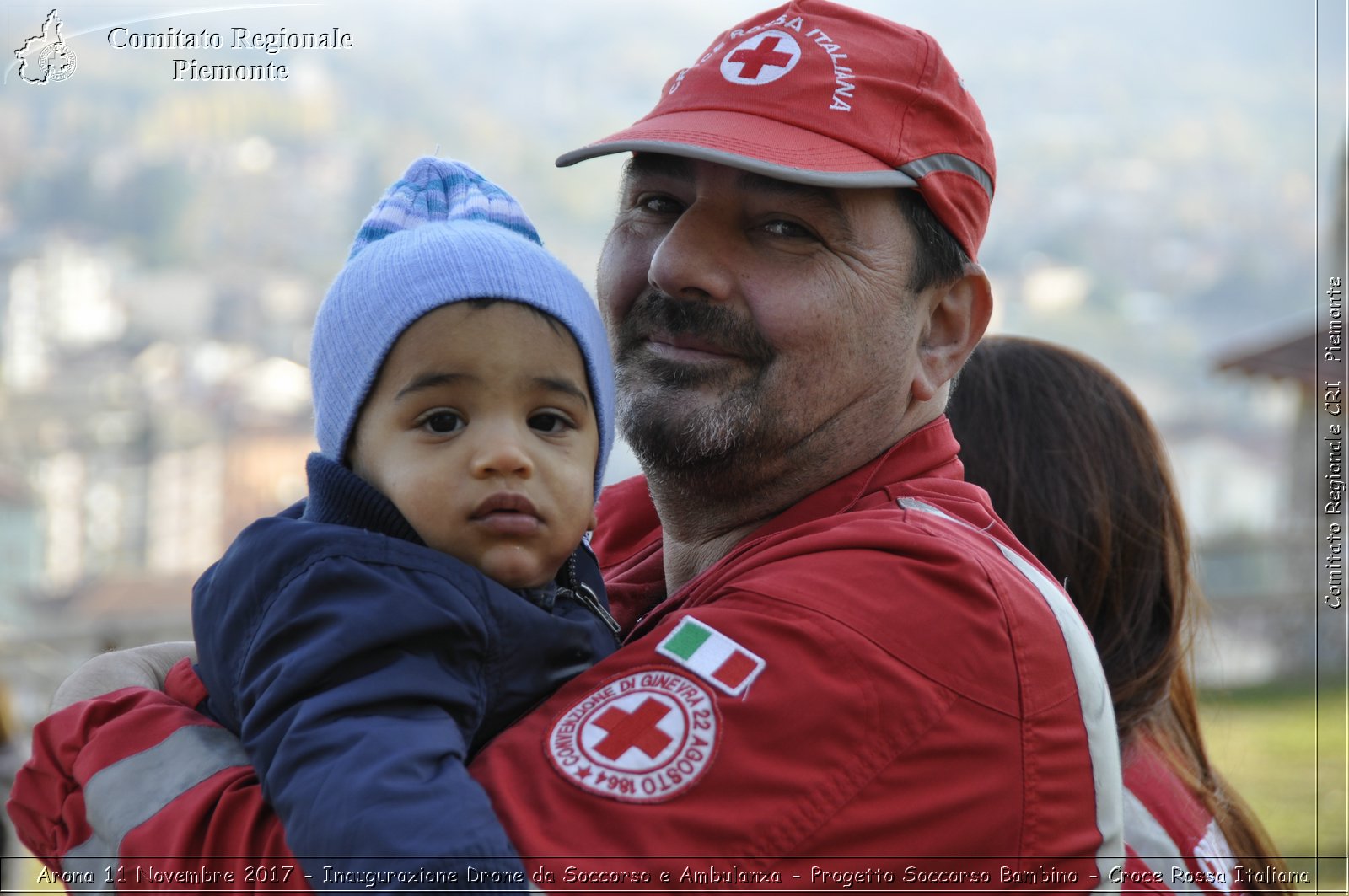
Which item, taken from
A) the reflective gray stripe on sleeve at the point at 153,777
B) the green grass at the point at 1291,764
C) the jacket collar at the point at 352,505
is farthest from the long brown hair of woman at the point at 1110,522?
the green grass at the point at 1291,764

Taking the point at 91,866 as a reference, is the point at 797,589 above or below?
above

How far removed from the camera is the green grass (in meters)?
7.89

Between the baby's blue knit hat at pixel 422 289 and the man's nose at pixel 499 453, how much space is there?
7.0 inches

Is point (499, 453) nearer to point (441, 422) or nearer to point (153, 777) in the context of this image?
point (441, 422)

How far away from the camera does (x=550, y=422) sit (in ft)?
5.94

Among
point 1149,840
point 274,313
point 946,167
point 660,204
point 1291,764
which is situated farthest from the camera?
point 274,313

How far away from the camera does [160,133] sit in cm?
1345

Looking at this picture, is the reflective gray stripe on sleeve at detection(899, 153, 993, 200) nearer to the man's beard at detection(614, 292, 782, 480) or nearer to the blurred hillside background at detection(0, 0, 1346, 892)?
the man's beard at detection(614, 292, 782, 480)

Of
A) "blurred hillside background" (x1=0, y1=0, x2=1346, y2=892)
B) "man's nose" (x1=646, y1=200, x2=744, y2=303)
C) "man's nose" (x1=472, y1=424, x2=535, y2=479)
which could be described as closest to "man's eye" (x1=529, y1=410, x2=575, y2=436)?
"man's nose" (x1=472, y1=424, x2=535, y2=479)

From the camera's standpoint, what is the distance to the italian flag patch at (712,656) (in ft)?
5.11

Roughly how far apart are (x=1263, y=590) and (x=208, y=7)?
1614 cm

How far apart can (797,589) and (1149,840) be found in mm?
892

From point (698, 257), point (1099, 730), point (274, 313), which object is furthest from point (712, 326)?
point (274, 313)

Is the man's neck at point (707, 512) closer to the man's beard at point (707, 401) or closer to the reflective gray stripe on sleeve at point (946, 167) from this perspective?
the man's beard at point (707, 401)
